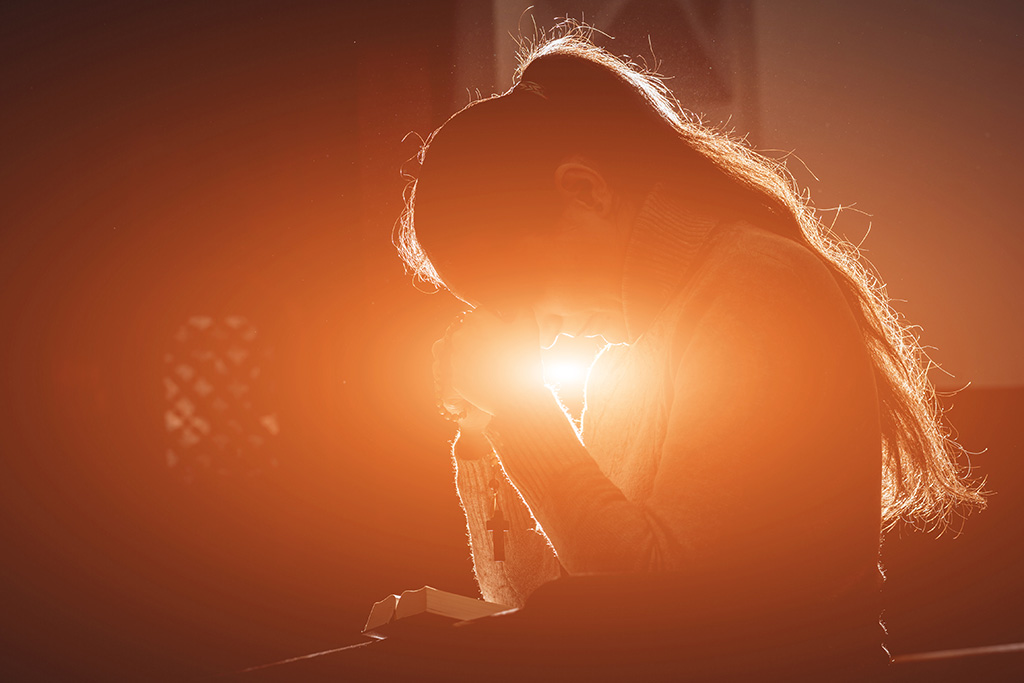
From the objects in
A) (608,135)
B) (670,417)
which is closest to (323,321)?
(608,135)

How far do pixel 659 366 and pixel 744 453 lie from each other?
0.19 meters

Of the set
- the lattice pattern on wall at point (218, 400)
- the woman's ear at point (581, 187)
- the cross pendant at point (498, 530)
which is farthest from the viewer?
the lattice pattern on wall at point (218, 400)

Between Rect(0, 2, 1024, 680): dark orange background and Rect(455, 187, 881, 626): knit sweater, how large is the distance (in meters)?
1.17

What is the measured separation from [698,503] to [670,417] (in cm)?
10

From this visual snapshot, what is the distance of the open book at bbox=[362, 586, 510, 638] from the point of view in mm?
727

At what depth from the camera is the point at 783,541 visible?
73 cm

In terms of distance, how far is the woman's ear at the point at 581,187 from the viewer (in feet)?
3.09

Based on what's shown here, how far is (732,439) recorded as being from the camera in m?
0.75

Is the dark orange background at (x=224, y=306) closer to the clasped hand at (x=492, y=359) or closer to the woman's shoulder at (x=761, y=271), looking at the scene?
the clasped hand at (x=492, y=359)

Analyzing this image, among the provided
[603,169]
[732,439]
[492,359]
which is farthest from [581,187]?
[732,439]

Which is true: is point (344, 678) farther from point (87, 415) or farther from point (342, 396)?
point (87, 415)

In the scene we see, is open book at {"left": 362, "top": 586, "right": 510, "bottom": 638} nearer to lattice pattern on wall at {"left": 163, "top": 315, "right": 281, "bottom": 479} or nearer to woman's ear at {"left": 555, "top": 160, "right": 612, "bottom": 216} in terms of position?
woman's ear at {"left": 555, "top": 160, "right": 612, "bottom": 216}

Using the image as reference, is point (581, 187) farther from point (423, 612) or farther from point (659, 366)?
point (423, 612)

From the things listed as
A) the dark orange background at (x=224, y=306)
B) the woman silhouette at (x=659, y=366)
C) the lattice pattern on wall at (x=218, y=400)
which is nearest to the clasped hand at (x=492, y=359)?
the woman silhouette at (x=659, y=366)
